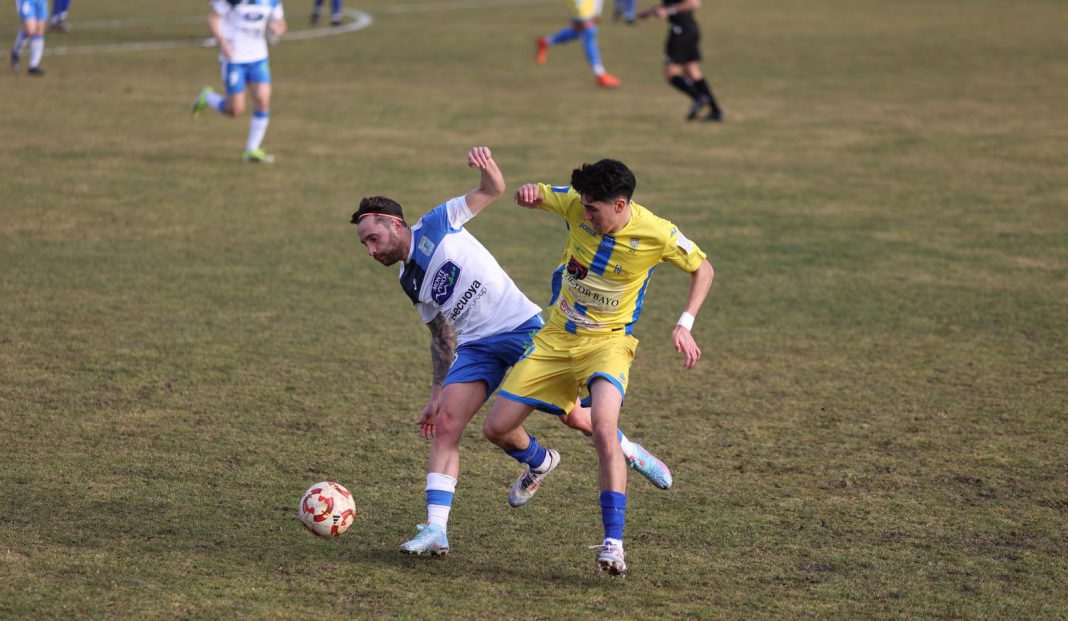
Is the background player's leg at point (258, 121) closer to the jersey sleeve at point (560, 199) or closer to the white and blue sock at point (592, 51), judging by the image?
the white and blue sock at point (592, 51)

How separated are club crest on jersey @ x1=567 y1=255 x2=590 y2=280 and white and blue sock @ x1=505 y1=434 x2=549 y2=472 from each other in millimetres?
914

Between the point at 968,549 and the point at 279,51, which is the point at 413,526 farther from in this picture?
the point at 279,51

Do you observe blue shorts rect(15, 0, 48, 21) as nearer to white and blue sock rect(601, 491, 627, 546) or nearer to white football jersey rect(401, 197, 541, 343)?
white football jersey rect(401, 197, 541, 343)

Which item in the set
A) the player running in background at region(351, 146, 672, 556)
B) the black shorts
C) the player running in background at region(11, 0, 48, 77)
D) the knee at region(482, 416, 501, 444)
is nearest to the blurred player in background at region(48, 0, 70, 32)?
the player running in background at region(11, 0, 48, 77)

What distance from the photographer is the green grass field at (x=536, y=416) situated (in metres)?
6.14

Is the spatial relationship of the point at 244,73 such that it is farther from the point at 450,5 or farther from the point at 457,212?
the point at 450,5

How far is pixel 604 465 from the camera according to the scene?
609 centimetres

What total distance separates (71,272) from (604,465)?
7240mm

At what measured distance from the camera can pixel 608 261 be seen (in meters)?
6.51

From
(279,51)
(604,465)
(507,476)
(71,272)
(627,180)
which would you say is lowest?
(279,51)

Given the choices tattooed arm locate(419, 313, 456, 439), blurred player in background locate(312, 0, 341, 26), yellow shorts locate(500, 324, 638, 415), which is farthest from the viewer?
blurred player in background locate(312, 0, 341, 26)

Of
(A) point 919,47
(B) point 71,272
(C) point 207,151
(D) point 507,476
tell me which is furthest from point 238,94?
(A) point 919,47

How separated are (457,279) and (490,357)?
1.51 ft

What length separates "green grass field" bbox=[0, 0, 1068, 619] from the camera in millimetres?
6145
